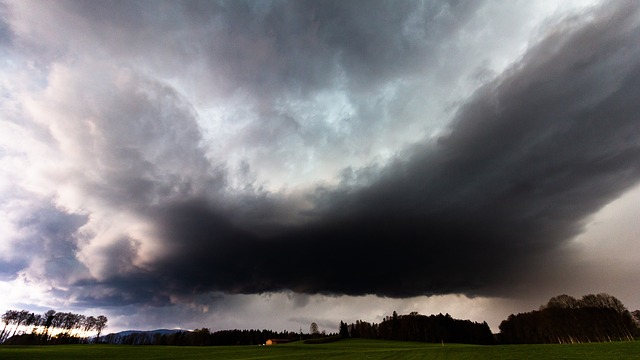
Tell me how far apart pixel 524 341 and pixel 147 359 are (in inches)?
6771

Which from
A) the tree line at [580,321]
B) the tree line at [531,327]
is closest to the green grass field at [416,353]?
the tree line at [531,327]

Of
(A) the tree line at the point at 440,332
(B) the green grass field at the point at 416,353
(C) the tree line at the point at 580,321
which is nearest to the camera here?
(B) the green grass field at the point at 416,353

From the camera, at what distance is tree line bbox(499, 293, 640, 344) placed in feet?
402

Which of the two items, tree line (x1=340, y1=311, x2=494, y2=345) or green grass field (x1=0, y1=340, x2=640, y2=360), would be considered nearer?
green grass field (x1=0, y1=340, x2=640, y2=360)

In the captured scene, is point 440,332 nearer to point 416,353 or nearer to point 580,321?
point 580,321

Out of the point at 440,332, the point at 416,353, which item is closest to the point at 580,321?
the point at 440,332

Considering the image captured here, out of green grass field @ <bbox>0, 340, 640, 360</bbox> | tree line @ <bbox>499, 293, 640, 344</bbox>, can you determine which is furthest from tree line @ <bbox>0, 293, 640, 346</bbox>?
green grass field @ <bbox>0, 340, 640, 360</bbox>

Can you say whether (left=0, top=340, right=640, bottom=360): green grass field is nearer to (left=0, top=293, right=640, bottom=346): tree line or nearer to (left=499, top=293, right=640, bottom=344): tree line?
(left=0, top=293, right=640, bottom=346): tree line

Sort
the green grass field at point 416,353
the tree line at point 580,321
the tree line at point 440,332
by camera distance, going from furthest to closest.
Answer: the tree line at point 440,332, the tree line at point 580,321, the green grass field at point 416,353

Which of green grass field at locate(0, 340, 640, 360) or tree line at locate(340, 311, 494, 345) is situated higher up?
tree line at locate(340, 311, 494, 345)

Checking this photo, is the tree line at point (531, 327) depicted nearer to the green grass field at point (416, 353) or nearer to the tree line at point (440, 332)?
the tree line at point (440, 332)

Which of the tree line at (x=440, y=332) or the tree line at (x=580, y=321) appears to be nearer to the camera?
the tree line at (x=580, y=321)

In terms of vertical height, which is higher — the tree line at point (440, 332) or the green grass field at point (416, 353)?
the tree line at point (440, 332)

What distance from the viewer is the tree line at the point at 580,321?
122500mm
